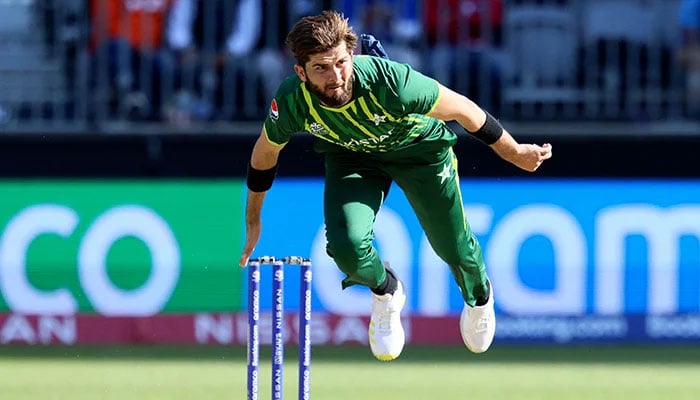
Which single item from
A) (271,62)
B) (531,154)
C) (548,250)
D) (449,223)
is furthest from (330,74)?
(271,62)

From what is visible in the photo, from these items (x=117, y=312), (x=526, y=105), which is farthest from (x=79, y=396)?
(x=526, y=105)

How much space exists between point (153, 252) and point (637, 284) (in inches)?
149

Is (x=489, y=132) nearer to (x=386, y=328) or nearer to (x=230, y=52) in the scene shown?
(x=386, y=328)

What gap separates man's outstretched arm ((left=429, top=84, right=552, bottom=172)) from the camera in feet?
21.0

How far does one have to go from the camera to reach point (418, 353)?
36.9 feet

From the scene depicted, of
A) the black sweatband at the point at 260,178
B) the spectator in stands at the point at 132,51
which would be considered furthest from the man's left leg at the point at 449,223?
the spectator in stands at the point at 132,51

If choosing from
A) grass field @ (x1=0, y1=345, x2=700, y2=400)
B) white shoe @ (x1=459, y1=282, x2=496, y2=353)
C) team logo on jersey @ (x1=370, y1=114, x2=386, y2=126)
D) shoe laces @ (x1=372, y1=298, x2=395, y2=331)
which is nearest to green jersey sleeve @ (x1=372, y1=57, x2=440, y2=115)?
team logo on jersey @ (x1=370, y1=114, x2=386, y2=126)

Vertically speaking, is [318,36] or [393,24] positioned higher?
[393,24]

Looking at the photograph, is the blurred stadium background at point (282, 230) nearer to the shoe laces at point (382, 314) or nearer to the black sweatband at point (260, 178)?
the shoe laces at point (382, 314)

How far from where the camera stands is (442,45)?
12453 mm

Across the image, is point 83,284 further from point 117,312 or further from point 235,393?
point 235,393

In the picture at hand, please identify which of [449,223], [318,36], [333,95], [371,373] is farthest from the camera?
[371,373]

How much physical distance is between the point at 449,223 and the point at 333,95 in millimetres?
1248

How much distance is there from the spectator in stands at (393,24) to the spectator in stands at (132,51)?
5.19 feet
